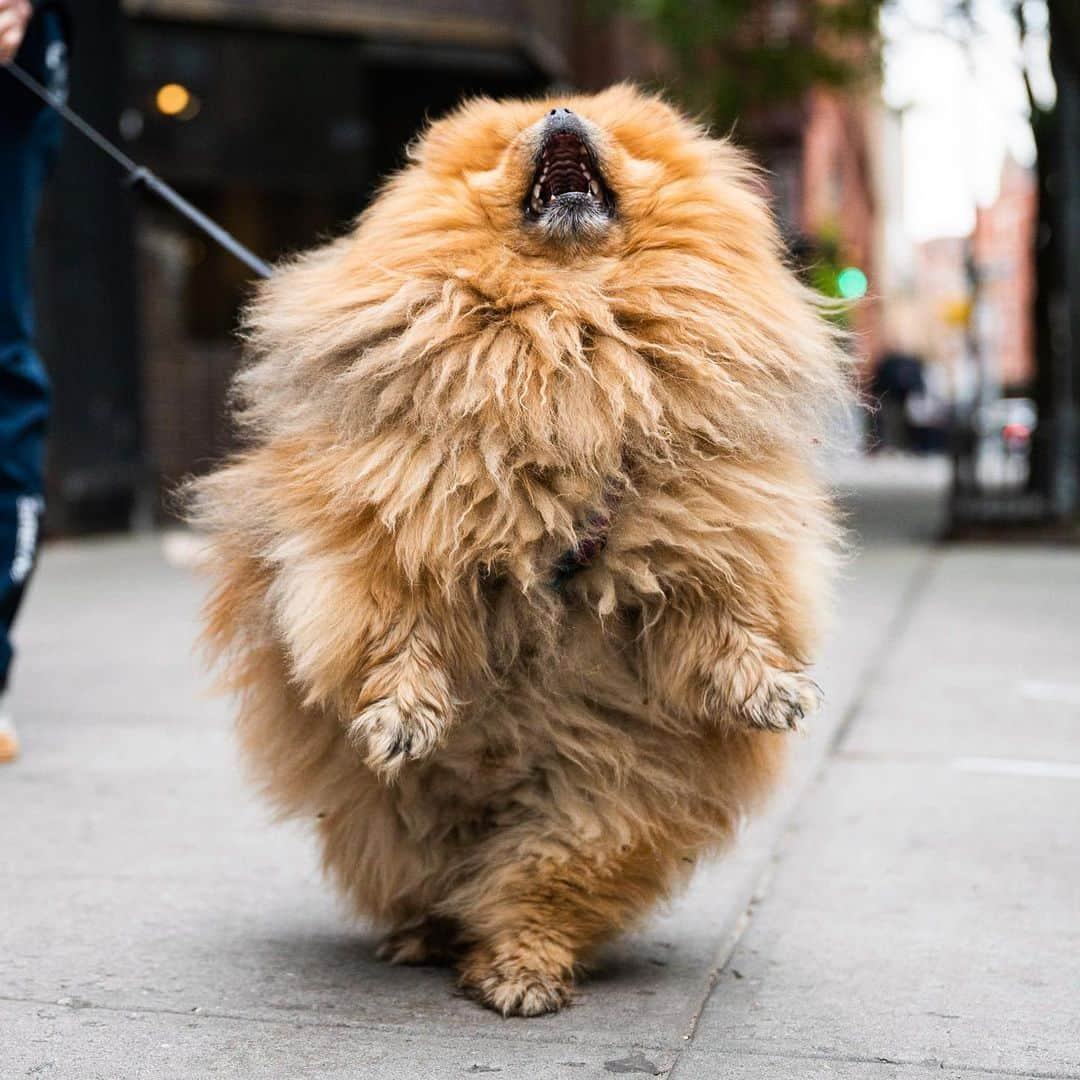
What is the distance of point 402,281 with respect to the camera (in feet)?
8.91

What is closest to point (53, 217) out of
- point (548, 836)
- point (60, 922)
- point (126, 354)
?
point (126, 354)

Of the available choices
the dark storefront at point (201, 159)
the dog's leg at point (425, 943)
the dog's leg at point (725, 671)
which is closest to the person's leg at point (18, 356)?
the dog's leg at point (425, 943)

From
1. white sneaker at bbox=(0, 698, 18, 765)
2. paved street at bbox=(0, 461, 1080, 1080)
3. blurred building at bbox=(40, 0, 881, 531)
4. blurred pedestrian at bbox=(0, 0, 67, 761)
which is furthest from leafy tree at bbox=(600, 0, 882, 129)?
white sneaker at bbox=(0, 698, 18, 765)

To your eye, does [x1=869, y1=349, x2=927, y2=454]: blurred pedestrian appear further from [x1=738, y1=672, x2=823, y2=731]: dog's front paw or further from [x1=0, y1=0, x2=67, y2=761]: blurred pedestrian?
[x1=738, y1=672, x2=823, y2=731]: dog's front paw

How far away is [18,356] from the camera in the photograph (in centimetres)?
430

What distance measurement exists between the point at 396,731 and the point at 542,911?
0.46 meters

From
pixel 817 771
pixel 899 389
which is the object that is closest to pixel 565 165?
pixel 817 771

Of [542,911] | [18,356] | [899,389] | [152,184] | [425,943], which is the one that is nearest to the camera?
[542,911]

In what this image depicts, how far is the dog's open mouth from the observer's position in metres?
2.75

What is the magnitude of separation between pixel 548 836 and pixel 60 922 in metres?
1.06

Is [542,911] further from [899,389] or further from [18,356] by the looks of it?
[899,389]

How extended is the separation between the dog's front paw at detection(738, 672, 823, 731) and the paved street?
1.53 feet

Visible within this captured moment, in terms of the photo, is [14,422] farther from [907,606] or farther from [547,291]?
[907,606]

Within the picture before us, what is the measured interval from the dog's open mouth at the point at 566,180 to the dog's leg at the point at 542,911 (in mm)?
1070
